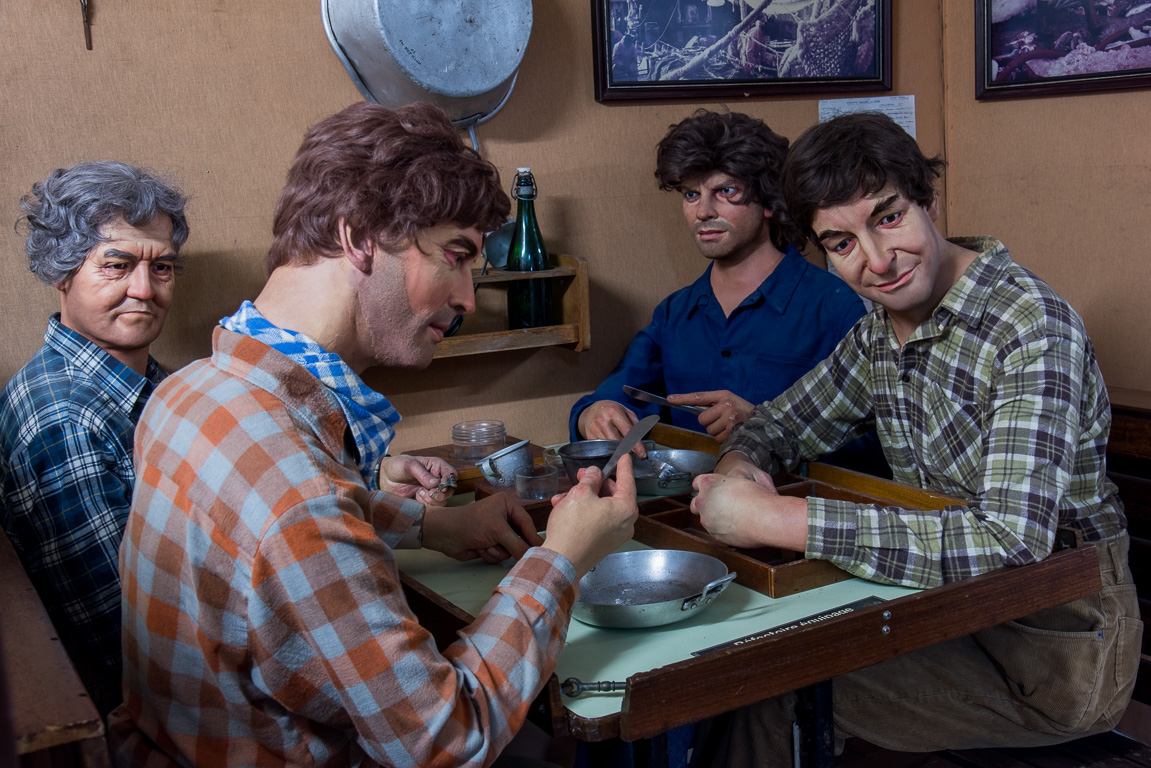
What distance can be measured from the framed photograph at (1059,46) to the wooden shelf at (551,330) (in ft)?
5.05

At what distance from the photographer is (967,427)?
1.65 meters

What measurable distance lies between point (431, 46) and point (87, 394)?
1.13m

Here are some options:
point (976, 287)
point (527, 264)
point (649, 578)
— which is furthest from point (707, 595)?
point (527, 264)

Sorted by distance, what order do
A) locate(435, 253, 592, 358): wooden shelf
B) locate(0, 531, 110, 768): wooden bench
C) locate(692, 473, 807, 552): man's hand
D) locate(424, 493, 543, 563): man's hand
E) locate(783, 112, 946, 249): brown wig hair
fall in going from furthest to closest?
locate(435, 253, 592, 358): wooden shelf → locate(783, 112, 946, 249): brown wig hair → locate(424, 493, 543, 563): man's hand → locate(692, 473, 807, 552): man's hand → locate(0, 531, 110, 768): wooden bench

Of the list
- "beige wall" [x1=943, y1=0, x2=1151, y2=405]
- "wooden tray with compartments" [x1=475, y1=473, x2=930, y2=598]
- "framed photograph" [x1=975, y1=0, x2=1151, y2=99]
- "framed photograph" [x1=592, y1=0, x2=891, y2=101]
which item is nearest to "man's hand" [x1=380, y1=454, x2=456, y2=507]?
"wooden tray with compartments" [x1=475, y1=473, x2=930, y2=598]

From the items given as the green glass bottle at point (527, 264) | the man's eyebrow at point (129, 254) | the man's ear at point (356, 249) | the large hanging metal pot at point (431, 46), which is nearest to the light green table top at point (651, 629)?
the man's ear at point (356, 249)

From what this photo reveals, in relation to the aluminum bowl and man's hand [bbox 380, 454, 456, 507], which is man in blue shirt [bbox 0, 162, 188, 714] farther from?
the aluminum bowl

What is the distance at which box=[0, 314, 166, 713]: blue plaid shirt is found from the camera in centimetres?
160

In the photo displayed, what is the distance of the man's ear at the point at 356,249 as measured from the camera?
3.69 ft

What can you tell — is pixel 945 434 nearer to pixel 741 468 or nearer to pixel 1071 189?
pixel 741 468

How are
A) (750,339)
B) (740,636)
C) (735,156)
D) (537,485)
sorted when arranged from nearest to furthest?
(740,636), (537,485), (735,156), (750,339)

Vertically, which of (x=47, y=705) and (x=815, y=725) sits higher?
(x=47, y=705)

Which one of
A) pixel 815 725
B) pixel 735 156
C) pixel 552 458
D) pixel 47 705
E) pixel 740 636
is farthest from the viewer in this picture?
pixel 735 156

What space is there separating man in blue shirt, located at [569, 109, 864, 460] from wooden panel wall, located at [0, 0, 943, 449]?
0.25 m
